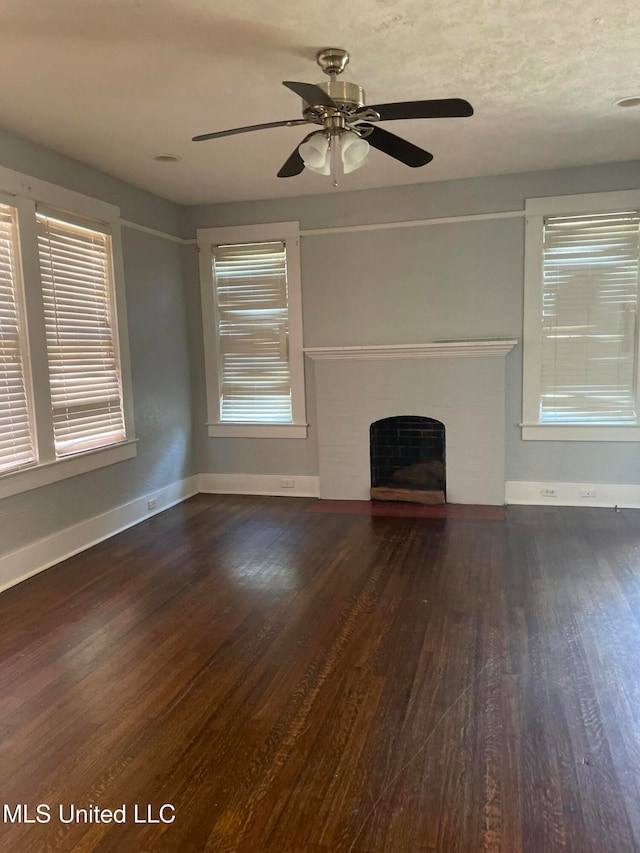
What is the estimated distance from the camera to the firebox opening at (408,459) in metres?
5.23

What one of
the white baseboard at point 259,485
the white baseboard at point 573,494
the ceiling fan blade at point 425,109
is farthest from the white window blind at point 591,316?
the ceiling fan blade at point 425,109

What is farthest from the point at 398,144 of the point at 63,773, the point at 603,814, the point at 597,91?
the point at 63,773

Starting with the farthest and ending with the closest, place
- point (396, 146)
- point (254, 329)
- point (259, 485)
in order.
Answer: point (259, 485) → point (254, 329) → point (396, 146)

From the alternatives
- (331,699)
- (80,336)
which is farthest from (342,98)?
(80,336)

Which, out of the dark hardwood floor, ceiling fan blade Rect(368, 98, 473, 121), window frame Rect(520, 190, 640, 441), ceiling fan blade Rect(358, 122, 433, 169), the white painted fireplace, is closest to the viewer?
the dark hardwood floor

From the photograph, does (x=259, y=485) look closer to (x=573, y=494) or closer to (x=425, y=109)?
(x=573, y=494)

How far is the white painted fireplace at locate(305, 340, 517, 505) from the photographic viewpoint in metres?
4.99

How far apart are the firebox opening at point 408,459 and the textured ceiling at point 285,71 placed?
220 centimetres

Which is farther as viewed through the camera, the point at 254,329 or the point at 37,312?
the point at 254,329

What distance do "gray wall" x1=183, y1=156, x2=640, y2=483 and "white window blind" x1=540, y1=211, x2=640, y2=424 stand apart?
232 millimetres

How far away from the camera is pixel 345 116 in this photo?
2.44m

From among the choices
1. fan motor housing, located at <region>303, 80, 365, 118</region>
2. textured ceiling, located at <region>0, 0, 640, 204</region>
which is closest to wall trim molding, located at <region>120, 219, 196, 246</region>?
textured ceiling, located at <region>0, 0, 640, 204</region>

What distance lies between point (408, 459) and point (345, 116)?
3406 millimetres

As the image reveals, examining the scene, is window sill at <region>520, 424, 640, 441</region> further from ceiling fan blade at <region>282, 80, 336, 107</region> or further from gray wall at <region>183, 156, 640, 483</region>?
ceiling fan blade at <region>282, 80, 336, 107</region>
